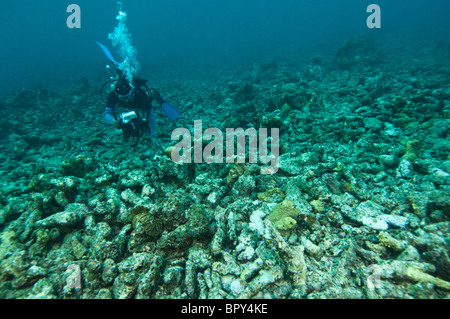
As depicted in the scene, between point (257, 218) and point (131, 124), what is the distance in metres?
5.78

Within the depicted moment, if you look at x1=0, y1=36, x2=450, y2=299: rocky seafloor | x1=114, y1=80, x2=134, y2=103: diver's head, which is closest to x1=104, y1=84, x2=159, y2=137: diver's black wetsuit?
x1=114, y1=80, x2=134, y2=103: diver's head

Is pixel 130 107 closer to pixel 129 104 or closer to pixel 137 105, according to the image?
pixel 129 104

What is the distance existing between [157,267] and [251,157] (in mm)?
3569

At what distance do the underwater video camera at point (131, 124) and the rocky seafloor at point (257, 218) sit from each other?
2.32 ft

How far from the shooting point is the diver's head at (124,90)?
25.9ft

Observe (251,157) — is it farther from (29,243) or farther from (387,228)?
(29,243)

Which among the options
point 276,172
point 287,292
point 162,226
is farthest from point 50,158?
point 287,292

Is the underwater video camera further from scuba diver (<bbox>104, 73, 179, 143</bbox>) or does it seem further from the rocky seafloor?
the rocky seafloor

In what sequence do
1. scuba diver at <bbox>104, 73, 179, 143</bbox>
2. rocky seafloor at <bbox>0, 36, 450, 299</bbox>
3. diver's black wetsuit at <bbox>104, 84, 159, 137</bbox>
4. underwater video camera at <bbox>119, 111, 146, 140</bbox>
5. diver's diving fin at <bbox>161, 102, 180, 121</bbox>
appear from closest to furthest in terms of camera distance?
rocky seafloor at <bbox>0, 36, 450, 299</bbox>
underwater video camera at <bbox>119, 111, 146, 140</bbox>
scuba diver at <bbox>104, 73, 179, 143</bbox>
diver's black wetsuit at <bbox>104, 84, 159, 137</bbox>
diver's diving fin at <bbox>161, 102, 180, 121</bbox>

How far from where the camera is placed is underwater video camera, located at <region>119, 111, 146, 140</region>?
7287 millimetres

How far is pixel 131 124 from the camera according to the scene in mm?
7504

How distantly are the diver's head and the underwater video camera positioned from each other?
3.85 ft
